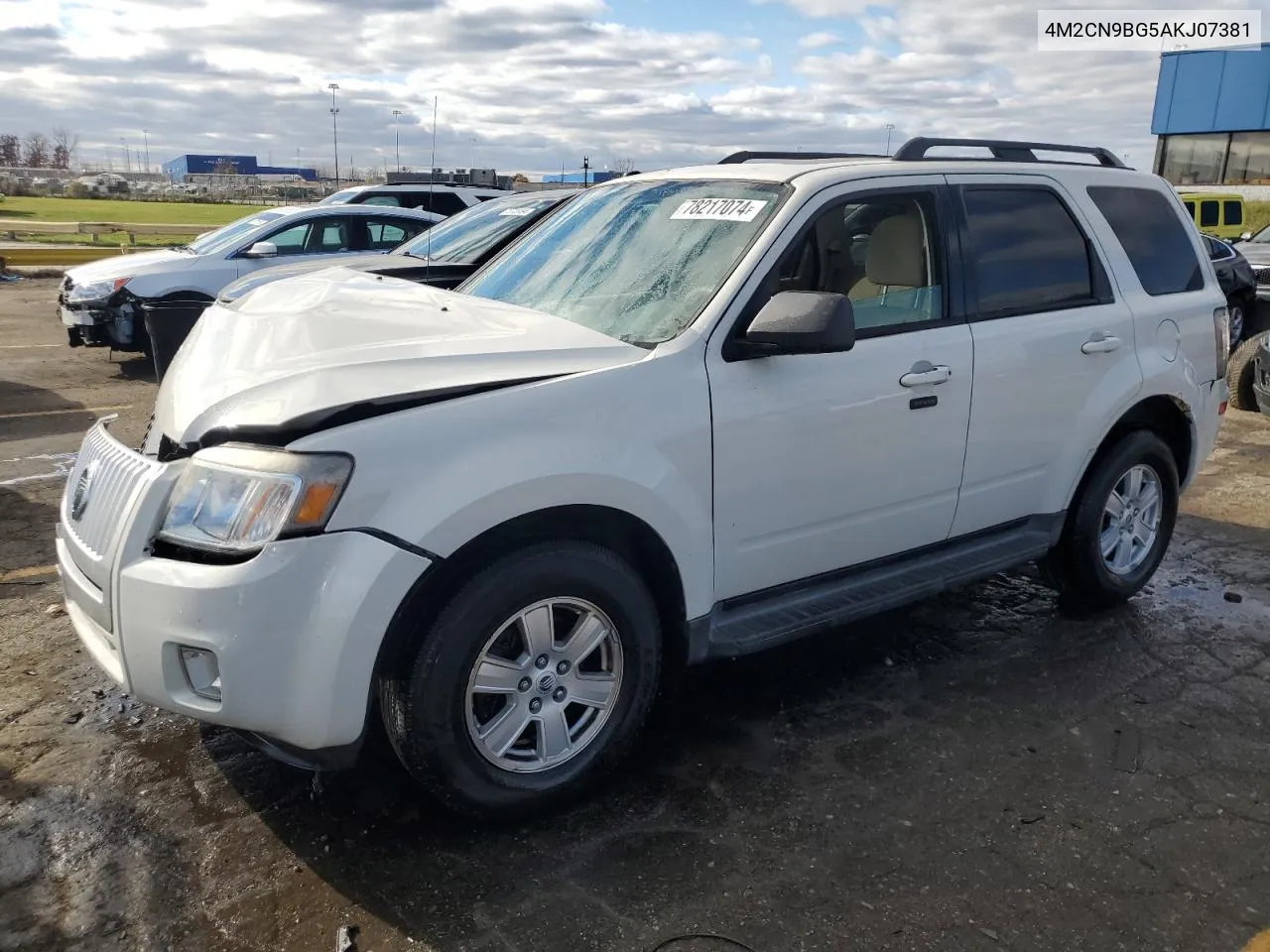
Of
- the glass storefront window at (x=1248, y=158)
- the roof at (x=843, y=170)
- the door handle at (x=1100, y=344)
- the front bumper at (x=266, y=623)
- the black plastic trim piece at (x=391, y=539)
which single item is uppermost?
the glass storefront window at (x=1248, y=158)

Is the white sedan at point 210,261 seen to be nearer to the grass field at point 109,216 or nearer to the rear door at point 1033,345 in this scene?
the rear door at point 1033,345

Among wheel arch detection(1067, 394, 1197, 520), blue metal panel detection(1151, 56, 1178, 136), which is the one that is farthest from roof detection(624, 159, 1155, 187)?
blue metal panel detection(1151, 56, 1178, 136)

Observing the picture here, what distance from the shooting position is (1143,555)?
4770 millimetres

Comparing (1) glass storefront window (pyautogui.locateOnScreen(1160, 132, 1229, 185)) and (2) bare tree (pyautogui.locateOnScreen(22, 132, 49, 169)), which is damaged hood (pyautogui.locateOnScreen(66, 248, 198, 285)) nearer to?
(1) glass storefront window (pyautogui.locateOnScreen(1160, 132, 1229, 185))

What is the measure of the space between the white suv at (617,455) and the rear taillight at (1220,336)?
244 mm

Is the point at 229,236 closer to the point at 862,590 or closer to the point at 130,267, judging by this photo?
the point at 130,267

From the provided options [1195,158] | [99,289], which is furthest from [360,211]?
[1195,158]

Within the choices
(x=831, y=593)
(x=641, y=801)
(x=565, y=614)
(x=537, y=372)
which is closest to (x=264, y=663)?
(x=565, y=614)

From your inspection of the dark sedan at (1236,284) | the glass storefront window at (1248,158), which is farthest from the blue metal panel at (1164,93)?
the dark sedan at (1236,284)

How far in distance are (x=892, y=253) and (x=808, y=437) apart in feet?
3.06

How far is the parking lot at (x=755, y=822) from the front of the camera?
260cm

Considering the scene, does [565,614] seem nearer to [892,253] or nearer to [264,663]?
[264,663]

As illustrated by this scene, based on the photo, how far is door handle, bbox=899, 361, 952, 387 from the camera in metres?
3.56

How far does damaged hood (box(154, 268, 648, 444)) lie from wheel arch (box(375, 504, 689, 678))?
401 mm
